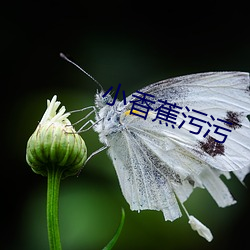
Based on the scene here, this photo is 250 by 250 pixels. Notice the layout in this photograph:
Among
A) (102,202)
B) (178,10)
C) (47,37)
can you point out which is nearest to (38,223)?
(102,202)

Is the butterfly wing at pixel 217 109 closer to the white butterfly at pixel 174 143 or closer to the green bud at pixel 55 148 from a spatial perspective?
the white butterfly at pixel 174 143

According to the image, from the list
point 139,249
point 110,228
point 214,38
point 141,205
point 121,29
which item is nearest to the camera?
point 141,205

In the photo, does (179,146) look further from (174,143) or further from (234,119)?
(234,119)

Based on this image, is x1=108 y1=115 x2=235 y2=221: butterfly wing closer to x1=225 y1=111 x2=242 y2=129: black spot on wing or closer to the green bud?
x1=225 y1=111 x2=242 y2=129: black spot on wing

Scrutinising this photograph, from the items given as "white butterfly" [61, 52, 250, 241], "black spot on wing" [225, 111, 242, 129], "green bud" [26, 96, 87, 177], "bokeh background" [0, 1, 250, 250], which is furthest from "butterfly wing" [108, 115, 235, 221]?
"bokeh background" [0, 1, 250, 250]

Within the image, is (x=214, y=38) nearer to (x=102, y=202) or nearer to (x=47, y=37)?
(x=47, y=37)

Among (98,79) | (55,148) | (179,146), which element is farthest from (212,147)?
(98,79)
